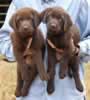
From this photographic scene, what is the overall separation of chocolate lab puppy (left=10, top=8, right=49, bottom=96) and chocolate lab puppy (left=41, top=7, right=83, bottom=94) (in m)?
0.06

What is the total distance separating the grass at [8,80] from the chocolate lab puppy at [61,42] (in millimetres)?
2959

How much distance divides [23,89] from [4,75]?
409cm

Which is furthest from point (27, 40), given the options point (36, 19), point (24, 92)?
point (24, 92)

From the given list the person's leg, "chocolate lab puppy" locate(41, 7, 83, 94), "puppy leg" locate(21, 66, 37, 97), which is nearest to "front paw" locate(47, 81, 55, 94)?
"chocolate lab puppy" locate(41, 7, 83, 94)

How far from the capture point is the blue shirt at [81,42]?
271 centimetres

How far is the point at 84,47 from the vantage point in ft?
8.84

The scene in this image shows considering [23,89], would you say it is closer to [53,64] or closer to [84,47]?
[53,64]

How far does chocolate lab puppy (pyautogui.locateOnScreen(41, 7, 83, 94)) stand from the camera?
2.41m

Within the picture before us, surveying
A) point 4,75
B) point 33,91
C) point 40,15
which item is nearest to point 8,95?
point 4,75

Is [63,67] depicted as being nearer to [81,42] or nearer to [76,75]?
[76,75]

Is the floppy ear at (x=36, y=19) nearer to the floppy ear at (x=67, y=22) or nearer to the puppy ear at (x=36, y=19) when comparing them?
the puppy ear at (x=36, y=19)

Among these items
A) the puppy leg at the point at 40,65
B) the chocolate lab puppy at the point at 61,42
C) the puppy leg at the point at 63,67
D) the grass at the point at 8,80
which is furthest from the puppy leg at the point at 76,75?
the grass at the point at 8,80

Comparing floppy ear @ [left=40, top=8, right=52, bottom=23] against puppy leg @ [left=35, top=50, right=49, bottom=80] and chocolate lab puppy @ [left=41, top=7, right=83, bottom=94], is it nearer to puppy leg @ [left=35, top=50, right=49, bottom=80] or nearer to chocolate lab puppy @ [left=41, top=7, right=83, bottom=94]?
chocolate lab puppy @ [left=41, top=7, right=83, bottom=94]

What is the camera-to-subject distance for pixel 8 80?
642 cm
